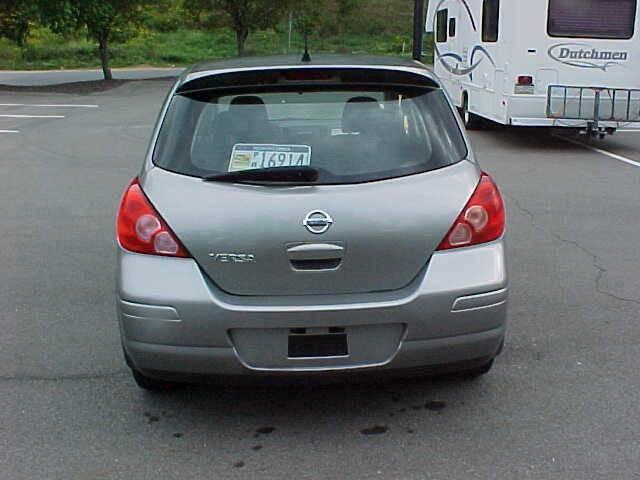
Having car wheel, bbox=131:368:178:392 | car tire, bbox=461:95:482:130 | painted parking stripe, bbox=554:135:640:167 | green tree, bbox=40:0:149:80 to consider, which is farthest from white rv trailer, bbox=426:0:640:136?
green tree, bbox=40:0:149:80

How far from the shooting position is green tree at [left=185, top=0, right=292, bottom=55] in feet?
103

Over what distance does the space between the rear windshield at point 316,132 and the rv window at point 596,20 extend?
31.1ft

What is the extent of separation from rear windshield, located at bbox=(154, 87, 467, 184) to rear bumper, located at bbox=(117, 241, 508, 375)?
0.51 meters

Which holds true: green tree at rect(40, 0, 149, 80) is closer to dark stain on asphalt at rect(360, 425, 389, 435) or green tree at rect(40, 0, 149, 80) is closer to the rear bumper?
the rear bumper

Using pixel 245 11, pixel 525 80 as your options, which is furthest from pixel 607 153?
pixel 245 11

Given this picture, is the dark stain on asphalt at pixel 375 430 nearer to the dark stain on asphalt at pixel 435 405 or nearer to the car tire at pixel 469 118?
the dark stain on asphalt at pixel 435 405

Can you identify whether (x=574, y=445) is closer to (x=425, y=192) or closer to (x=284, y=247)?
(x=425, y=192)

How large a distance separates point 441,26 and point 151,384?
15.1 m

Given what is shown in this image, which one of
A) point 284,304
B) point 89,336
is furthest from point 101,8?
point 284,304

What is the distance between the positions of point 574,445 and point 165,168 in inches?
88.9

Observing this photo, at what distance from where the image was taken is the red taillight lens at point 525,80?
12.6 meters

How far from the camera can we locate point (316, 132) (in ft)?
12.5

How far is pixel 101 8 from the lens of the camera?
26344 mm

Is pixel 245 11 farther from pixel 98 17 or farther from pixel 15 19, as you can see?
pixel 15 19
